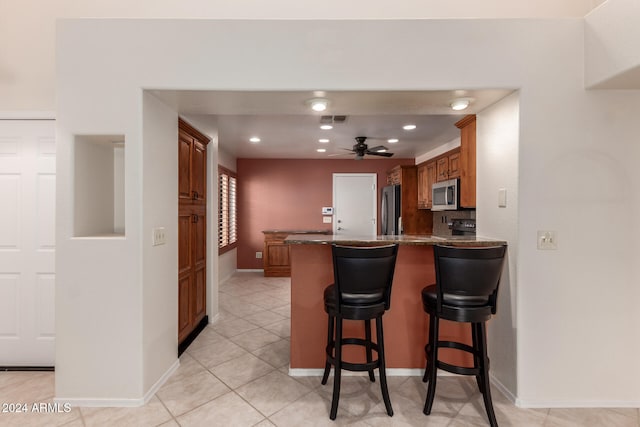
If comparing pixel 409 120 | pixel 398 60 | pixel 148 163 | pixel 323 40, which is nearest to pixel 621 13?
pixel 398 60

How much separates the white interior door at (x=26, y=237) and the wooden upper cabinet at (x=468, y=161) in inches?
141

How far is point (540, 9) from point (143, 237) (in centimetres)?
346

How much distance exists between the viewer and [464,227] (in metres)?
3.78

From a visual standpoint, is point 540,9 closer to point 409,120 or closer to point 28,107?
point 409,120

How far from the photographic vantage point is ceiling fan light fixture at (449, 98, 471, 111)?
2160mm

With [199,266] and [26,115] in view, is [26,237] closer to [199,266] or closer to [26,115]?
[26,115]

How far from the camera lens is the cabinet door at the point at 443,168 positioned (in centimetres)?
422

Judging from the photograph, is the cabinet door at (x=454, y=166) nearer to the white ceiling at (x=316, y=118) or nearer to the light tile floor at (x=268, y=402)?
the white ceiling at (x=316, y=118)

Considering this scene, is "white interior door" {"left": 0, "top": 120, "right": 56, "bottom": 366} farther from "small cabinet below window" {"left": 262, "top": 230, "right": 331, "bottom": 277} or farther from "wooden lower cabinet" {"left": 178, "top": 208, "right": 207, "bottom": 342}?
"small cabinet below window" {"left": 262, "top": 230, "right": 331, "bottom": 277}

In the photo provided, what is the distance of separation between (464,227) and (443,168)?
1001mm

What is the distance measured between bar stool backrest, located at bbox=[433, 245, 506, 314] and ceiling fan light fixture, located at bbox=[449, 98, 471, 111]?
1.09 m

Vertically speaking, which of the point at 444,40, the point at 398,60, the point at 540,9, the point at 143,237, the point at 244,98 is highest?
the point at 540,9

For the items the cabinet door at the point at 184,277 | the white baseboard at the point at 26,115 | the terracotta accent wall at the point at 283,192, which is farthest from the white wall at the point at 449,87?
the terracotta accent wall at the point at 283,192

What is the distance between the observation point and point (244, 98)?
6.91 ft
